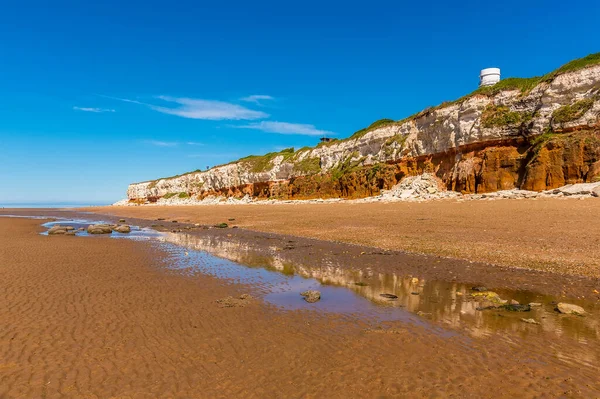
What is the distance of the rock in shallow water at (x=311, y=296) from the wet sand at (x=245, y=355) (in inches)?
39.8

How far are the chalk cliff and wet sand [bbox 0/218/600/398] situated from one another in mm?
29433

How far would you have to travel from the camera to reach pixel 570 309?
759cm

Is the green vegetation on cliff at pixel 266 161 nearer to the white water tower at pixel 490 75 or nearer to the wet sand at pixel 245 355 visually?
the white water tower at pixel 490 75

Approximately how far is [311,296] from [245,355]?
373cm

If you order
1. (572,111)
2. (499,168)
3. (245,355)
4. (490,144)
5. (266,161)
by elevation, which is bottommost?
(245,355)

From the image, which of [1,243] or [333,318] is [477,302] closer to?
[333,318]

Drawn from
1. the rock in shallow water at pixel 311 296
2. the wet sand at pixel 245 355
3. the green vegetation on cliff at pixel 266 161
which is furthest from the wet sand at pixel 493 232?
the green vegetation on cliff at pixel 266 161

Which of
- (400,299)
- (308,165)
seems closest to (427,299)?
(400,299)

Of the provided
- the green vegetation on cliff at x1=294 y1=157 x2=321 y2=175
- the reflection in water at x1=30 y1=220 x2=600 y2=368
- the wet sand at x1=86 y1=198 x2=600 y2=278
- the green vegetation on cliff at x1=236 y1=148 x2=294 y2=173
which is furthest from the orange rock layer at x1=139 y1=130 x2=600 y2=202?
the reflection in water at x1=30 y1=220 x2=600 y2=368

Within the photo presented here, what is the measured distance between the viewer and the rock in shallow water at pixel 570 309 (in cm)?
753

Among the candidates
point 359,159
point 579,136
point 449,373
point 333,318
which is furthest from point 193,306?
point 359,159

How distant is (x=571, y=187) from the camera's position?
25891mm

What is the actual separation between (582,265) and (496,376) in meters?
8.27

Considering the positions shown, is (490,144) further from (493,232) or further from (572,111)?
(493,232)
